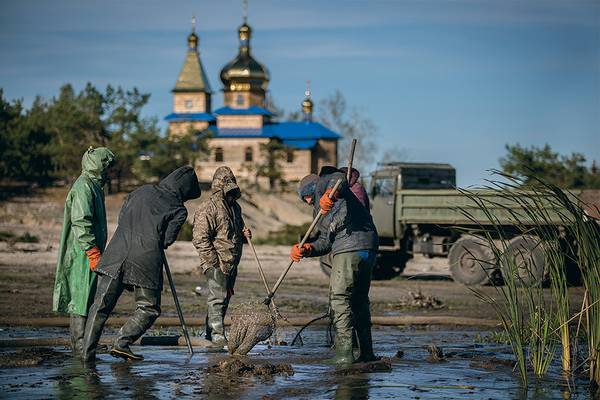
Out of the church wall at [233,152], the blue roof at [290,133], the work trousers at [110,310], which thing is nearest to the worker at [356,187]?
the work trousers at [110,310]

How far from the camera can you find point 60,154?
57.1 metres

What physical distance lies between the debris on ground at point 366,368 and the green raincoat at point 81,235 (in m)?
2.56

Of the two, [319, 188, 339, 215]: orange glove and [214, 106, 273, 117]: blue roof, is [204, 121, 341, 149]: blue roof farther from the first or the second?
[319, 188, 339, 215]: orange glove

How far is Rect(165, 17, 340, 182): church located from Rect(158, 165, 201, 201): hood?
69.5m

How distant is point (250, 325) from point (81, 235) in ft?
6.02

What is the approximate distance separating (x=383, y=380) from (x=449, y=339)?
3.85m

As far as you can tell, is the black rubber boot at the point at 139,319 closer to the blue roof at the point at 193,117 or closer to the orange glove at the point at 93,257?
the orange glove at the point at 93,257

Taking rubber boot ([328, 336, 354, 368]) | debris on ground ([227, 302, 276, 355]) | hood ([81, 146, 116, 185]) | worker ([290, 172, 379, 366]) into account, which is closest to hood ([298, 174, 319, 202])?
worker ([290, 172, 379, 366])

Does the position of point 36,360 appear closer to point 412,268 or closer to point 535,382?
point 535,382

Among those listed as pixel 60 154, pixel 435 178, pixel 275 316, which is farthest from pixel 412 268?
pixel 60 154

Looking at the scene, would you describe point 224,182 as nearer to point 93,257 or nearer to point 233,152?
point 93,257

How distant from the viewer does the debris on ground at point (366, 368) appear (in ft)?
31.9

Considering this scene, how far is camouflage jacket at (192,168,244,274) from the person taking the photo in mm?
11648

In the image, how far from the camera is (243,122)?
285 ft
